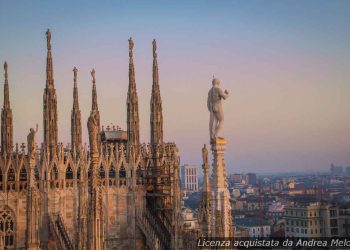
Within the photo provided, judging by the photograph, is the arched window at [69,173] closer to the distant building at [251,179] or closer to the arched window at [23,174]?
the arched window at [23,174]

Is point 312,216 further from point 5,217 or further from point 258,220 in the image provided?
point 5,217

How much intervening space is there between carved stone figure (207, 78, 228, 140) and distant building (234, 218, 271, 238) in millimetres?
44585

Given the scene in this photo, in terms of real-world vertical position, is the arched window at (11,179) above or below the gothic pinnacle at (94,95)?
below

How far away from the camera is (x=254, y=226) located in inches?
2339

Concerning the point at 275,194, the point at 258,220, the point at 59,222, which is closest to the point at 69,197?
the point at 59,222

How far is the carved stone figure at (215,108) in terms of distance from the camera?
12.3 meters

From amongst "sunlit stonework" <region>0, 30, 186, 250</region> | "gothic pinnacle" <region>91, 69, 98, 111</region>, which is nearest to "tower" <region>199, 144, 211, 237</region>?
"sunlit stonework" <region>0, 30, 186, 250</region>

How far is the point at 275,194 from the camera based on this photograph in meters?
66.3

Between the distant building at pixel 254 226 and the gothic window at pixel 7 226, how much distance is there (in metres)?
31.3

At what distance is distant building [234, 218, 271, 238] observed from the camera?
186ft

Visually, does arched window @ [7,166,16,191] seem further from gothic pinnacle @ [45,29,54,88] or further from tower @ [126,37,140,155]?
tower @ [126,37,140,155]

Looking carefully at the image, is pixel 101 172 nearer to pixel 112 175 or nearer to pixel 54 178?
pixel 112 175

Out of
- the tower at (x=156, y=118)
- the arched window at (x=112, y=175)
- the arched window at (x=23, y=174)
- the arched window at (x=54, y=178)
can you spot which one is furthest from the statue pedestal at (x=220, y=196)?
the tower at (x=156, y=118)

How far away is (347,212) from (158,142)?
17607 millimetres
